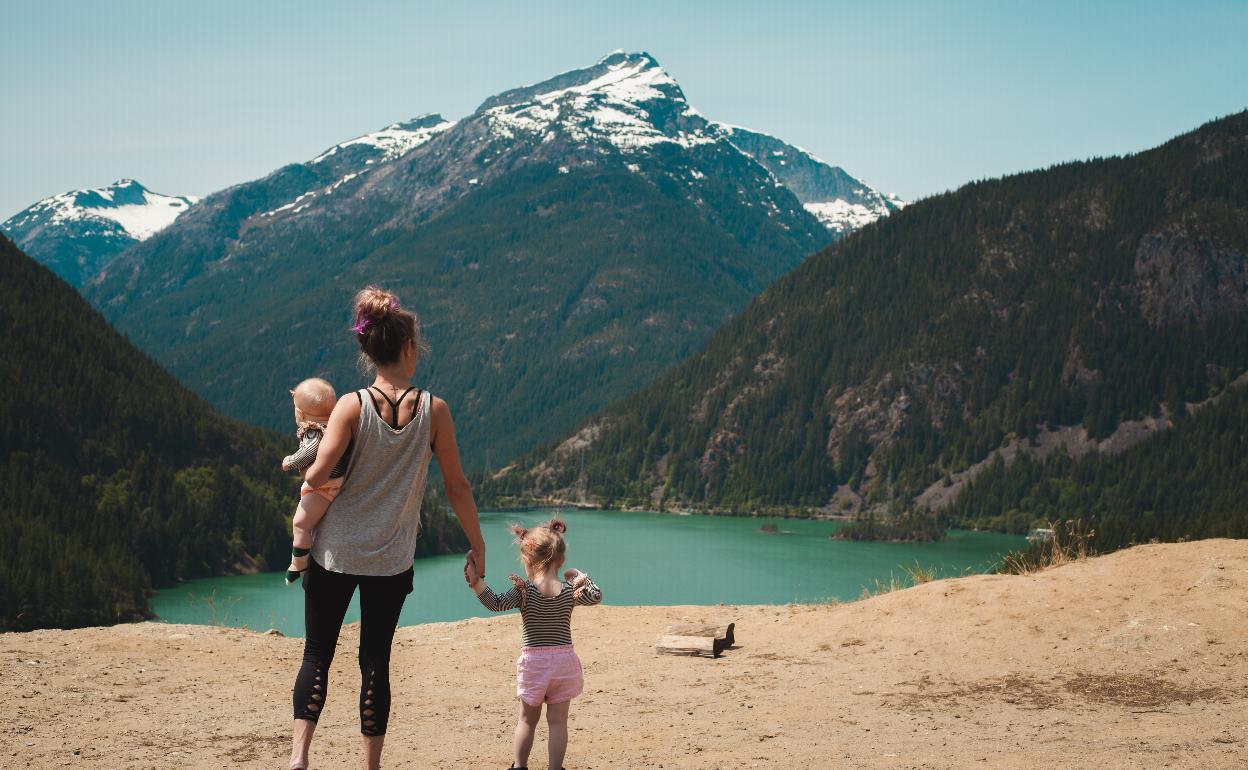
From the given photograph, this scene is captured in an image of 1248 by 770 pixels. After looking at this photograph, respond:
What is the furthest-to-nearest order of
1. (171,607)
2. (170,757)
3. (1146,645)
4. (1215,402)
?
(1215,402), (171,607), (1146,645), (170,757)

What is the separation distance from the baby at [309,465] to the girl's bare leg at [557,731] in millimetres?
2657

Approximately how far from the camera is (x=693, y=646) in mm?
18234

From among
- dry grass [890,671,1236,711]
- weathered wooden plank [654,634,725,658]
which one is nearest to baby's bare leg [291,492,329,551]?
dry grass [890,671,1236,711]

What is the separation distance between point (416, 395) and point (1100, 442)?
206 metres

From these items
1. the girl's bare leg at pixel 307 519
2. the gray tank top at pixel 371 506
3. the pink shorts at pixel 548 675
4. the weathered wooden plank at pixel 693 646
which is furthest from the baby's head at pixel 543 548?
the weathered wooden plank at pixel 693 646

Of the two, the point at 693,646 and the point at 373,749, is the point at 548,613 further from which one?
the point at 693,646

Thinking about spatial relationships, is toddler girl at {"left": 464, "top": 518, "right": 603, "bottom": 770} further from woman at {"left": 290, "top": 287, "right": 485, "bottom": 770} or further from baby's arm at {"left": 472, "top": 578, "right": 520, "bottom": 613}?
woman at {"left": 290, "top": 287, "right": 485, "bottom": 770}

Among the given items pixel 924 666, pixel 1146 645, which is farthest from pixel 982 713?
pixel 1146 645

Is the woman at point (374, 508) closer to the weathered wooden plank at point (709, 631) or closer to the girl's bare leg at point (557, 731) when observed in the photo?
the girl's bare leg at point (557, 731)

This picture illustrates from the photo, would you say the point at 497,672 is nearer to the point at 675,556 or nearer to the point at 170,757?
the point at 170,757

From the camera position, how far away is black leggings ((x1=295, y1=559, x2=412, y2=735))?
29.5 ft

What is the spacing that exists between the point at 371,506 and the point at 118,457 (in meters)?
102

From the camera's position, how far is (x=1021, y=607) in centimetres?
1847

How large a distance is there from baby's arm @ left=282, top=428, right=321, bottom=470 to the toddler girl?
201 centimetres
